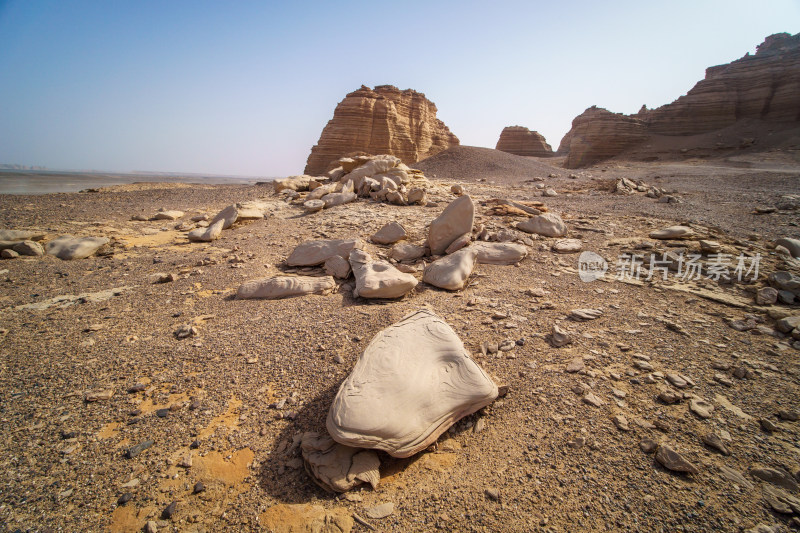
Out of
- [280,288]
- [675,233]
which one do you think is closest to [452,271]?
[280,288]

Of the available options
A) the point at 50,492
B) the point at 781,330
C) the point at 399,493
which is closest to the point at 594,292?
the point at 781,330

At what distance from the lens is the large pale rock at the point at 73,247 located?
4383mm

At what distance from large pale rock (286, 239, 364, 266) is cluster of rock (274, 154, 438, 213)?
2.93 meters

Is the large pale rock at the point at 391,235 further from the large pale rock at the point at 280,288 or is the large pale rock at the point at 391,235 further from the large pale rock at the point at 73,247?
the large pale rock at the point at 73,247

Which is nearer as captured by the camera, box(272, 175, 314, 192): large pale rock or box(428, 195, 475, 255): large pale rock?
box(428, 195, 475, 255): large pale rock

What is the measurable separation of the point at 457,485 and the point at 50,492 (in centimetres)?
191

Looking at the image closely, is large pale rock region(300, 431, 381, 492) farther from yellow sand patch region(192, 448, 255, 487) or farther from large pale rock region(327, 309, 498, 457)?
yellow sand patch region(192, 448, 255, 487)

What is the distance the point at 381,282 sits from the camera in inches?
126

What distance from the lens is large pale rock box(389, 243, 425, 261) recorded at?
13.7 feet

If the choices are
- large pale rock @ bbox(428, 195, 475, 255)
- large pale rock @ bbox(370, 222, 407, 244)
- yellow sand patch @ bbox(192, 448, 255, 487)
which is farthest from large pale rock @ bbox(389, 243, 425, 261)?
yellow sand patch @ bbox(192, 448, 255, 487)

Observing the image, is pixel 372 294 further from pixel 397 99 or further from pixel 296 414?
pixel 397 99

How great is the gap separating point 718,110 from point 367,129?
2433 centimetres

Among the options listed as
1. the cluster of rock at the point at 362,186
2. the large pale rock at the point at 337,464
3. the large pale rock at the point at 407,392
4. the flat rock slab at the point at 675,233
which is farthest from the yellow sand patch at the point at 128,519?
the flat rock slab at the point at 675,233

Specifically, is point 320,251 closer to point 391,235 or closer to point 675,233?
point 391,235
